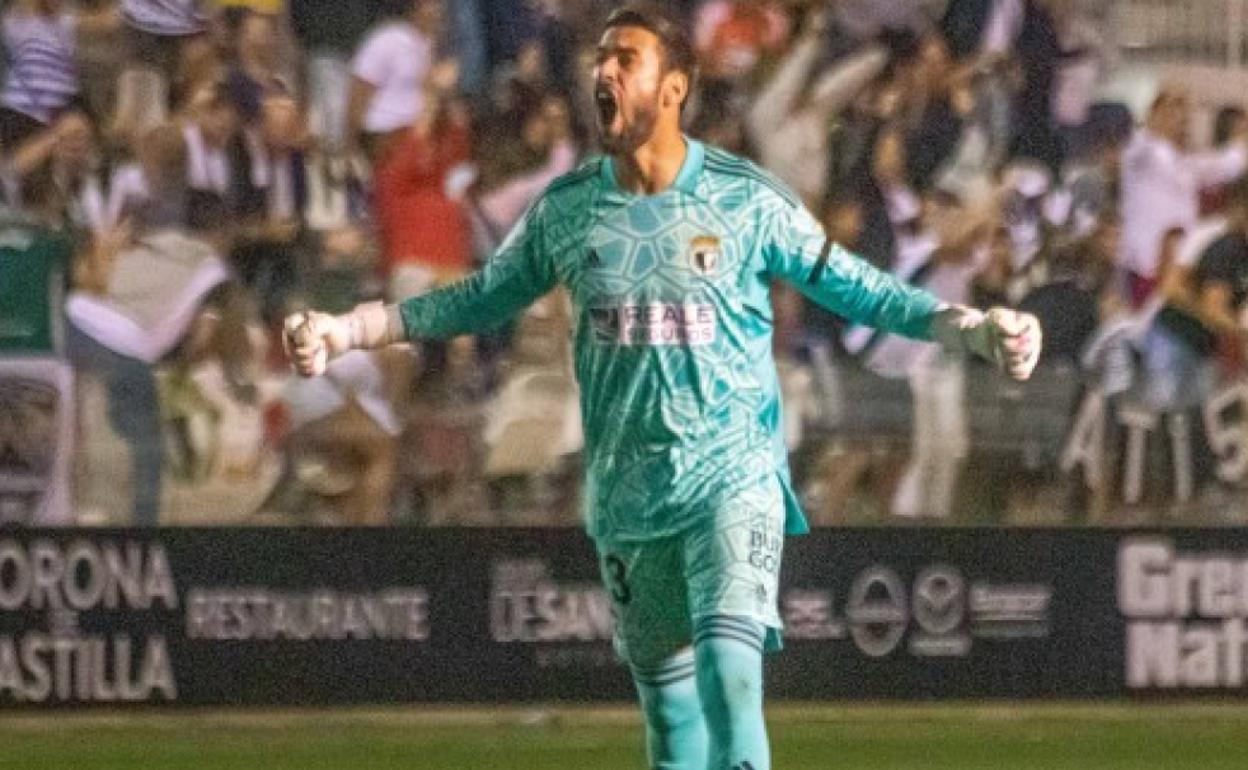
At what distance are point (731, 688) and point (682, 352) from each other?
775 millimetres

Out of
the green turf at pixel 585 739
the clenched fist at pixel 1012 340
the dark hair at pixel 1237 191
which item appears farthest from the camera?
the dark hair at pixel 1237 191

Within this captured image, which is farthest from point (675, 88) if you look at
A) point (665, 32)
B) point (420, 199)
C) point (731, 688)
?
point (420, 199)

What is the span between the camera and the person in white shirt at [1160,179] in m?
11.0

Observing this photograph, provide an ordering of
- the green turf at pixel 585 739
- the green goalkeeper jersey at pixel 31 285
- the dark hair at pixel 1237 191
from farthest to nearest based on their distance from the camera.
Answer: the dark hair at pixel 1237 191, the green goalkeeper jersey at pixel 31 285, the green turf at pixel 585 739

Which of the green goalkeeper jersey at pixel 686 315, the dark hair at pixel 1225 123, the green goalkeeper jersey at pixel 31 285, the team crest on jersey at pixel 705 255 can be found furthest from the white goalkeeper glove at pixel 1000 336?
the green goalkeeper jersey at pixel 31 285

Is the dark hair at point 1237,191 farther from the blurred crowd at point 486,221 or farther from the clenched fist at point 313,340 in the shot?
the clenched fist at point 313,340

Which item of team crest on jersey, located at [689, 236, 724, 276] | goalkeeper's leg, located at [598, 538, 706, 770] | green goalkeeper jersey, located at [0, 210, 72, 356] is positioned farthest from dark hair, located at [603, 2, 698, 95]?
green goalkeeper jersey, located at [0, 210, 72, 356]

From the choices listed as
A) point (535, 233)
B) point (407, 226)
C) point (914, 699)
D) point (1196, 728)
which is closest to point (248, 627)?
point (407, 226)

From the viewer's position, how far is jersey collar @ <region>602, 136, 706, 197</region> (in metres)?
6.28

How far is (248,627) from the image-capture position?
10781mm

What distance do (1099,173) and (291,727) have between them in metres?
3.94

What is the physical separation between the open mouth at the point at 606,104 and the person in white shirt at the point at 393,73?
15.3ft

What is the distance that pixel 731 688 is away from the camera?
19.8ft

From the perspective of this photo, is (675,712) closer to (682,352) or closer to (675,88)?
(682,352)
